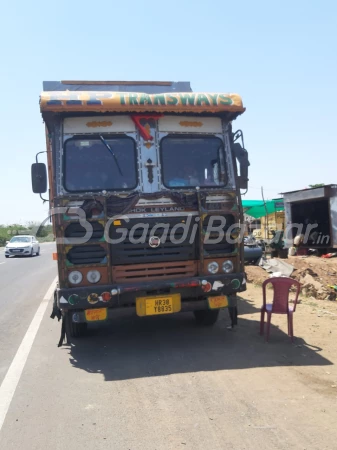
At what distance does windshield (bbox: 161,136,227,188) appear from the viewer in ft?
22.0

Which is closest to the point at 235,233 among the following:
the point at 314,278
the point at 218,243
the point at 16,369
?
the point at 218,243

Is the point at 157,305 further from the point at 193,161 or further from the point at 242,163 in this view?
the point at 242,163

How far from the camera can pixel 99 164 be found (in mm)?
6539

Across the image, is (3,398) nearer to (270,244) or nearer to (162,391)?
(162,391)

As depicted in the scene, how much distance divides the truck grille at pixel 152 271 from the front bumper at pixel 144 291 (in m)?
0.10

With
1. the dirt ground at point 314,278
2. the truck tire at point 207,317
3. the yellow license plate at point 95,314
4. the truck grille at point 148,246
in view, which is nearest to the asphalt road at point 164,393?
the truck tire at point 207,317

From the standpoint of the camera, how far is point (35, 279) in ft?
55.6

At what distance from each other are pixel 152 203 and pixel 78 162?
1154 millimetres

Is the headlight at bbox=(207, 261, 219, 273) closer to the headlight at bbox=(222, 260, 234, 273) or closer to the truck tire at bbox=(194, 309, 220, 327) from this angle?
the headlight at bbox=(222, 260, 234, 273)

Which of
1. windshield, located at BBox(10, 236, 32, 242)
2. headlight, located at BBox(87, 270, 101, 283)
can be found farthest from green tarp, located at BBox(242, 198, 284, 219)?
windshield, located at BBox(10, 236, 32, 242)

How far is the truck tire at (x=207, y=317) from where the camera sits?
777 cm

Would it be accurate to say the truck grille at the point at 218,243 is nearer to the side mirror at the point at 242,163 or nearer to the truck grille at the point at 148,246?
the truck grille at the point at 148,246

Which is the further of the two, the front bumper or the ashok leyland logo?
the ashok leyland logo

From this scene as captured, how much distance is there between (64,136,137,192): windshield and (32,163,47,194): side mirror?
615 mm
